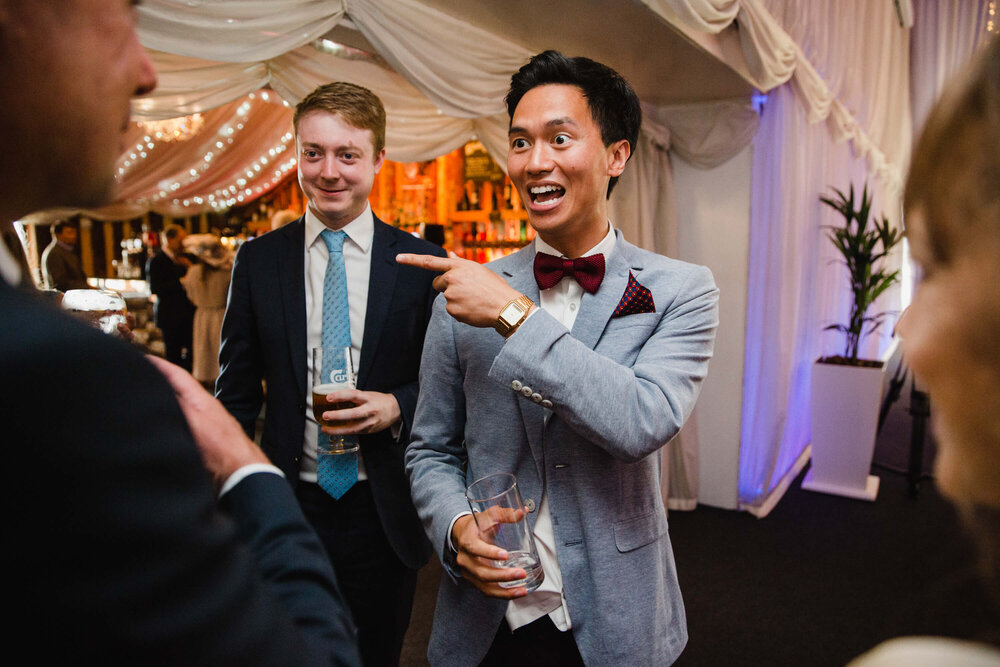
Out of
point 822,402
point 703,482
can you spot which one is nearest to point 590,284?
point 703,482

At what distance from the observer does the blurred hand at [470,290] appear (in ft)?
3.84

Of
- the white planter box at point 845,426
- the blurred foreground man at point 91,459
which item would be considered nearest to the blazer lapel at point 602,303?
the blurred foreground man at point 91,459

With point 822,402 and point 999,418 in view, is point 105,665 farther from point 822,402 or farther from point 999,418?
point 822,402

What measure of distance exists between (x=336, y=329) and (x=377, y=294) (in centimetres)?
14

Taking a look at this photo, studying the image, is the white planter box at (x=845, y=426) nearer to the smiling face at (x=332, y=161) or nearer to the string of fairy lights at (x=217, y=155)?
the smiling face at (x=332, y=161)

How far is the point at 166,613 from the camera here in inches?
16.6

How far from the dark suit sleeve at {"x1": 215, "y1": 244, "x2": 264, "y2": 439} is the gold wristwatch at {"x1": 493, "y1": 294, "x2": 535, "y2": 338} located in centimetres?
86

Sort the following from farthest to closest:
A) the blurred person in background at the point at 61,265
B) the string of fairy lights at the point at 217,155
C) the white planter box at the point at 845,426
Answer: the string of fairy lights at the point at 217,155 < the blurred person in background at the point at 61,265 < the white planter box at the point at 845,426

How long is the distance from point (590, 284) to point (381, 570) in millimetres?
969

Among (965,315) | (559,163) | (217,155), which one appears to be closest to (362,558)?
(559,163)

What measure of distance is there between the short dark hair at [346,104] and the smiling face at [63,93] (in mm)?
1235

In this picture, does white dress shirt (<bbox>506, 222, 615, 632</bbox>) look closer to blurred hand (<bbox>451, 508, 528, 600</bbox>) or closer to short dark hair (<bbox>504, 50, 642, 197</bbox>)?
blurred hand (<bbox>451, 508, 528, 600</bbox>)

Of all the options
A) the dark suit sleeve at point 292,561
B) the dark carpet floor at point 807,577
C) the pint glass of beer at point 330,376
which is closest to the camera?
the dark suit sleeve at point 292,561

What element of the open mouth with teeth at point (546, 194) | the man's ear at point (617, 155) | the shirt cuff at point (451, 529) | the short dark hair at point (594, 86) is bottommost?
the shirt cuff at point (451, 529)
